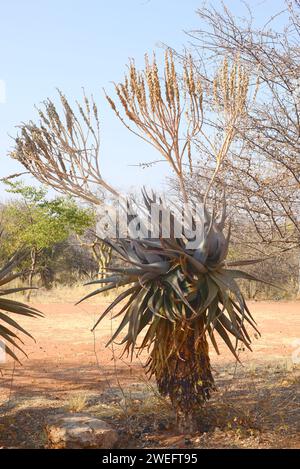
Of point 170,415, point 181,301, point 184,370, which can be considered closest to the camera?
point 181,301

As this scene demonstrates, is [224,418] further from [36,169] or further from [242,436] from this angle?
[36,169]

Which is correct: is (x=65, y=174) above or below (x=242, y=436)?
above

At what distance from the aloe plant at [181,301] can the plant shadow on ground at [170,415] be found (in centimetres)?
31

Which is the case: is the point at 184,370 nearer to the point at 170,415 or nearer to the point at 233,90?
the point at 170,415

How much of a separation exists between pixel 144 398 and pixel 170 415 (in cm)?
101

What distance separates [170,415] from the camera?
19.3ft

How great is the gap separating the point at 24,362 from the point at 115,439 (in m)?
Answer: 4.98

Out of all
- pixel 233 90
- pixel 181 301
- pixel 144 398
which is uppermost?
pixel 233 90

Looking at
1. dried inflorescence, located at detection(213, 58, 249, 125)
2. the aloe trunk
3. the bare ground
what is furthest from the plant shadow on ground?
dried inflorescence, located at detection(213, 58, 249, 125)

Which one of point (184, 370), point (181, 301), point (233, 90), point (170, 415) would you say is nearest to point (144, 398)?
point (170, 415)

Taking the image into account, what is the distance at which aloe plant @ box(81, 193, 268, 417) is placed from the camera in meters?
5.20

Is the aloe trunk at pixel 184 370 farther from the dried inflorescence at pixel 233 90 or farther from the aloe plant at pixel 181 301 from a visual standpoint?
the dried inflorescence at pixel 233 90
